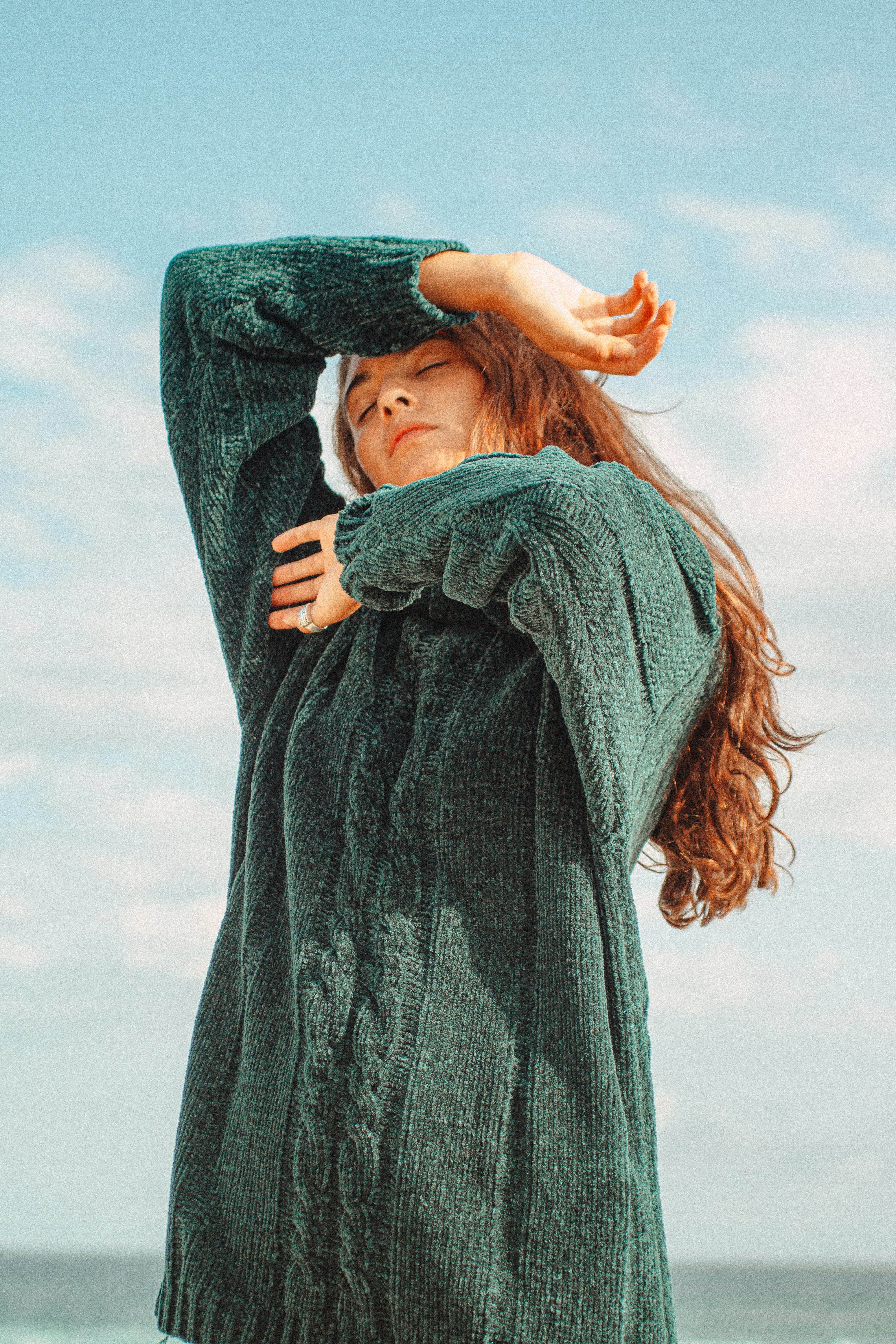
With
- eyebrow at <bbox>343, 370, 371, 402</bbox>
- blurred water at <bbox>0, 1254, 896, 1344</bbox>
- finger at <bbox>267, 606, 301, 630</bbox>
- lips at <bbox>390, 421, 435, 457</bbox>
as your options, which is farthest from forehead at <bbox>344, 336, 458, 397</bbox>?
blurred water at <bbox>0, 1254, 896, 1344</bbox>

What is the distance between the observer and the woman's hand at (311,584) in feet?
4.55

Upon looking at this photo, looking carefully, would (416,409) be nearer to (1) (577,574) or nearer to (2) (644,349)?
(2) (644,349)

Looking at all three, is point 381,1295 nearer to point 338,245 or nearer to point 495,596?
point 495,596

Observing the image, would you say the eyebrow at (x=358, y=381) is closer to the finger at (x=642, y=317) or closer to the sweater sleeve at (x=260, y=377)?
the sweater sleeve at (x=260, y=377)

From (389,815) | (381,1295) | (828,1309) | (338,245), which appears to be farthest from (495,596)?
(828,1309)

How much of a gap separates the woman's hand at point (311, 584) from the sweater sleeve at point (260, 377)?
0.03 meters

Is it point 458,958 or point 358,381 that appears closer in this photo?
point 458,958

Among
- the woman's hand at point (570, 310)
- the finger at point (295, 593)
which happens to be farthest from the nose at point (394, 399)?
the finger at point (295, 593)

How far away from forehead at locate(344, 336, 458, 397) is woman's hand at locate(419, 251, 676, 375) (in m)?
0.12

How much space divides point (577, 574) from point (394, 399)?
69 centimetres

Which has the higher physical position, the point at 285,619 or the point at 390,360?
the point at 390,360

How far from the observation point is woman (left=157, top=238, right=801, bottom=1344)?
1025 millimetres

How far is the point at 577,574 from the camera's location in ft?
3.32

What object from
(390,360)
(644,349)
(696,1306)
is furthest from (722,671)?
(696,1306)
